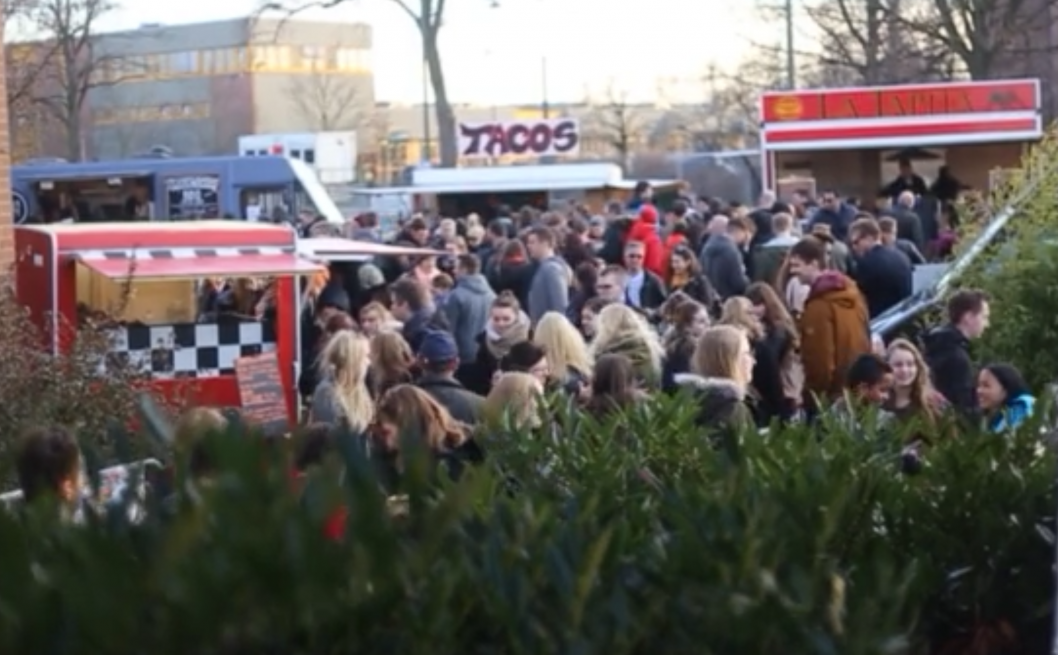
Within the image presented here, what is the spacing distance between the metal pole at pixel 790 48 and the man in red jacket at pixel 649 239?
2448cm

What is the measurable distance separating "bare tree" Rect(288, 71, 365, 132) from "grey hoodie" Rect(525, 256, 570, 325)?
76.4 m

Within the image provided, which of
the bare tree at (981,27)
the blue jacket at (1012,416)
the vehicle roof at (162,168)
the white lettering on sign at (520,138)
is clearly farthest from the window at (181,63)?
the blue jacket at (1012,416)

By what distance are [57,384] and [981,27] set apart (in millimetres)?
29142

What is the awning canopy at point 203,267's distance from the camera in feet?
42.3

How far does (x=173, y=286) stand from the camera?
1364 cm

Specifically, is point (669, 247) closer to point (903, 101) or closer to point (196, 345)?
point (196, 345)

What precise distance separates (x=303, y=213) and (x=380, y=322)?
17521mm

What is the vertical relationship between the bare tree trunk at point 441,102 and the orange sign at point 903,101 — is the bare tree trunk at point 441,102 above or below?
above

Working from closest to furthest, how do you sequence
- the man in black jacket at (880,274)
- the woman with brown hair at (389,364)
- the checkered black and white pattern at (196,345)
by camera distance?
the woman with brown hair at (389,364) → the checkered black and white pattern at (196,345) → the man in black jacket at (880,274)

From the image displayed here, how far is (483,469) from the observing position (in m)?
3.87

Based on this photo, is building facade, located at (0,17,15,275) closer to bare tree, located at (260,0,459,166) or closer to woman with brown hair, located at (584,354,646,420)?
woman with brown hair, located at (584,354,646,420)

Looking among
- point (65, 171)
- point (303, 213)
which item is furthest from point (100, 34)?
point (303, 213)

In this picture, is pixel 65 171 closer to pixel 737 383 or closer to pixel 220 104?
pixel 737 383

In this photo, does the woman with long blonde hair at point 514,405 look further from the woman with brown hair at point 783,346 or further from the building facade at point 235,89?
the building facade at point 235,89
